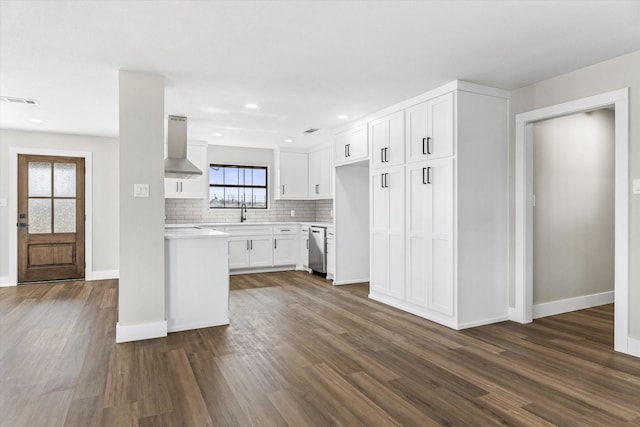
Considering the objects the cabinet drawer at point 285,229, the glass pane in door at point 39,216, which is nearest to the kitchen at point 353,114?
the glass pane in door at point 39,216

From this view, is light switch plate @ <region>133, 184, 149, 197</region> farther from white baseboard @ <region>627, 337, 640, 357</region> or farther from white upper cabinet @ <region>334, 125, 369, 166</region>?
white baseboard @ <region>627, 337, 640, 357</region>

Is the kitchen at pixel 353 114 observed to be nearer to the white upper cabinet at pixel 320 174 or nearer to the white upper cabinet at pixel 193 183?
the white upper cabinet at pixel 320 174

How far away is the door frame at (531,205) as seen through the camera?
3104mm

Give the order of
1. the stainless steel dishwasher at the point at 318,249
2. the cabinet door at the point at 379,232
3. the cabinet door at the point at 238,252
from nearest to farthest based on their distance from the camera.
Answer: the cabinet door at the point at 379,232 < the stainless steel dishwasher at the point at 318,249 < the cabinet door at the point at 238,252

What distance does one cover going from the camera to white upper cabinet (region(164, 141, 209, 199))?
666cm

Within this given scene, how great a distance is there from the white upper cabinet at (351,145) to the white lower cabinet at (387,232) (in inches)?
17.9

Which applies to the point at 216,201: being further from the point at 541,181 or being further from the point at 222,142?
the point at 541,181

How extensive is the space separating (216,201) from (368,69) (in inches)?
186

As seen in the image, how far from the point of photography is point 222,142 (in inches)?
276

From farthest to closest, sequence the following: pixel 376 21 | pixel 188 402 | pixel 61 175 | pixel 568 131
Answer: pixel 61 175 < pixel 568 131 < pixel 376 21 < pixel 188 402

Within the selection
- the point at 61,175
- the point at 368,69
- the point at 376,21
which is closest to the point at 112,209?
the point at 61,175

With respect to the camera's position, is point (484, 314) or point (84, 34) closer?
point (84, 34)

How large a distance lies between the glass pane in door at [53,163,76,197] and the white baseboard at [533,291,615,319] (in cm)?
689

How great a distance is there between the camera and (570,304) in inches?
171
